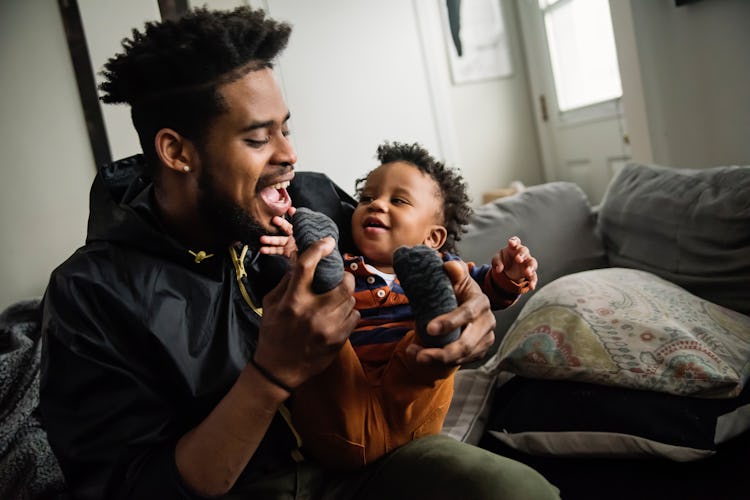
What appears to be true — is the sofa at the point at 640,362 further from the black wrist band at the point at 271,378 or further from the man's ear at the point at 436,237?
the black wrist band at the point at 271,378

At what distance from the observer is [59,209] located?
8.12 ft

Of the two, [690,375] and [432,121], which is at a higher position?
[432,121]

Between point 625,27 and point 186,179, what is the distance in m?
2.12

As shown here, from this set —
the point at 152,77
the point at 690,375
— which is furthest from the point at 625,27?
the point at 152,77

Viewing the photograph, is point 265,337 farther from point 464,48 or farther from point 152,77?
point 464,48

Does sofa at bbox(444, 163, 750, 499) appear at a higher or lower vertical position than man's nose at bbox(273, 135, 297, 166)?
lower

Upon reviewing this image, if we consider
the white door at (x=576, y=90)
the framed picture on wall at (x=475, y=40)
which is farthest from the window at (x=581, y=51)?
the framed picture on wall at (x=475, y=40)

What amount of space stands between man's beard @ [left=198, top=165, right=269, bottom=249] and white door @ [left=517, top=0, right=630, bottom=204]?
2.56 meters

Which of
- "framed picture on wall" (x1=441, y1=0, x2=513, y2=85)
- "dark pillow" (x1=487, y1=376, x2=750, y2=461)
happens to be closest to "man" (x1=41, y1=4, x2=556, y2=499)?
"dark pillow" (x1=487, y1=376, x2=750, y2=461)

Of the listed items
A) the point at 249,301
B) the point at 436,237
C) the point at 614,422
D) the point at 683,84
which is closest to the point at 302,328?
the point at 249,301

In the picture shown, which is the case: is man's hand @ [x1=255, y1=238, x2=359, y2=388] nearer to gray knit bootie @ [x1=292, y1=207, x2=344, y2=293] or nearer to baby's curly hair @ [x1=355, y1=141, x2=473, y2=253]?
gray knit bootie @ [x1=292, y1=207, x2=344, y2=293]

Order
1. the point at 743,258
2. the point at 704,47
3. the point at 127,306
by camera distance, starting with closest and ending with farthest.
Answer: the point at 127,306, the point at 743,258, the point at 704,47

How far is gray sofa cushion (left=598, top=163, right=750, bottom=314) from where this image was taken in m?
1.61

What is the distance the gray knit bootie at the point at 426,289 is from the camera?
92cm
